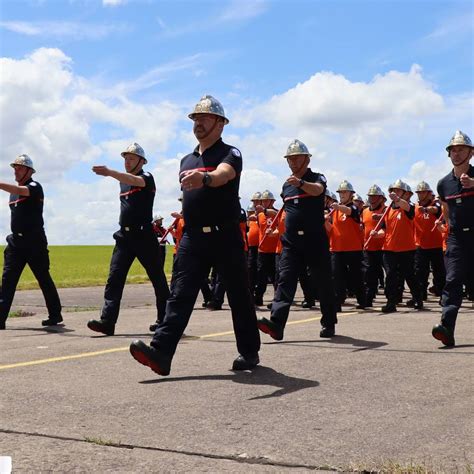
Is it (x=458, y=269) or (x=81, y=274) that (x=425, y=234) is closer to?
(x=458, y=269)

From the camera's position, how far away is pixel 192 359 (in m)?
7.28

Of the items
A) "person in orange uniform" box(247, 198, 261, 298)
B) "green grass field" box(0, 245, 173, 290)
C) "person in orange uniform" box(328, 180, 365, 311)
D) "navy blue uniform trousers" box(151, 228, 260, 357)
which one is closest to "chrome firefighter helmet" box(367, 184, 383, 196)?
"person in orange uniform" box(328, 180, 365, 311)

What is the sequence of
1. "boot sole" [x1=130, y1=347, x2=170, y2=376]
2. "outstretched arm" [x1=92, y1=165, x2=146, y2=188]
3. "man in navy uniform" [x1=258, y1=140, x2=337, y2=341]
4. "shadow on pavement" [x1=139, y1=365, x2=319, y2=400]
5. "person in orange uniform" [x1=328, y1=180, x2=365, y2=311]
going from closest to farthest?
"shadow on pavement" [x1=139, y1=365, x2=319, y2=400]
"boot sole" [x1=130, y1=347, x2=170, y2=376]
"outstretched arm" [x1=92, y1=165, x2=146, y2=188]
"man in navy uniform" [x1=258, y1=140, x2=337, y2=341]
"person in orange uniform" [x1=328, y1=180, x2=365, y2=311]

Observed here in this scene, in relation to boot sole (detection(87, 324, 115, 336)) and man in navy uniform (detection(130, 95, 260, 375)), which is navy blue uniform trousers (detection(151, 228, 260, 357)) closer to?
man in navy uniform (detection(130, 95, 260, 375))

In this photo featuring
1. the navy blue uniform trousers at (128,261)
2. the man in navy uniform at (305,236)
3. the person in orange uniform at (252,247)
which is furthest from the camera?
the person in orange uniform at (252,247)

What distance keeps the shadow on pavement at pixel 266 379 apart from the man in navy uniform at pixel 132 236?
3.10m

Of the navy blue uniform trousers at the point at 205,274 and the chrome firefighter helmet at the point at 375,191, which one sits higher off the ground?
the chrome firefighter helmet at the point at 375,191

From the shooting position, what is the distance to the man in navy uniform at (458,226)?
318 inches

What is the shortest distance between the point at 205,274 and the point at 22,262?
4.85 m

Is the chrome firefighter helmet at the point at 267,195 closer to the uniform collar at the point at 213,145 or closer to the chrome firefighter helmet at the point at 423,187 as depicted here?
the chrome firefighter helmet at the point at 423,187

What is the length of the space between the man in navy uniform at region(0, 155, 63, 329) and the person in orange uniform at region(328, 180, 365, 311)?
15.6 ft

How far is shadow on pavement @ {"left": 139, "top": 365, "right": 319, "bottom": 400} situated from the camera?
5.82 meters

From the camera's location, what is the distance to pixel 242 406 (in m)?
5.24

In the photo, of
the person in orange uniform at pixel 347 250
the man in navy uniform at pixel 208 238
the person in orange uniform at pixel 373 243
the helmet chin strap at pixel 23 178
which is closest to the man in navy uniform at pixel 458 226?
the man in navy uniform at pixel 208 238
